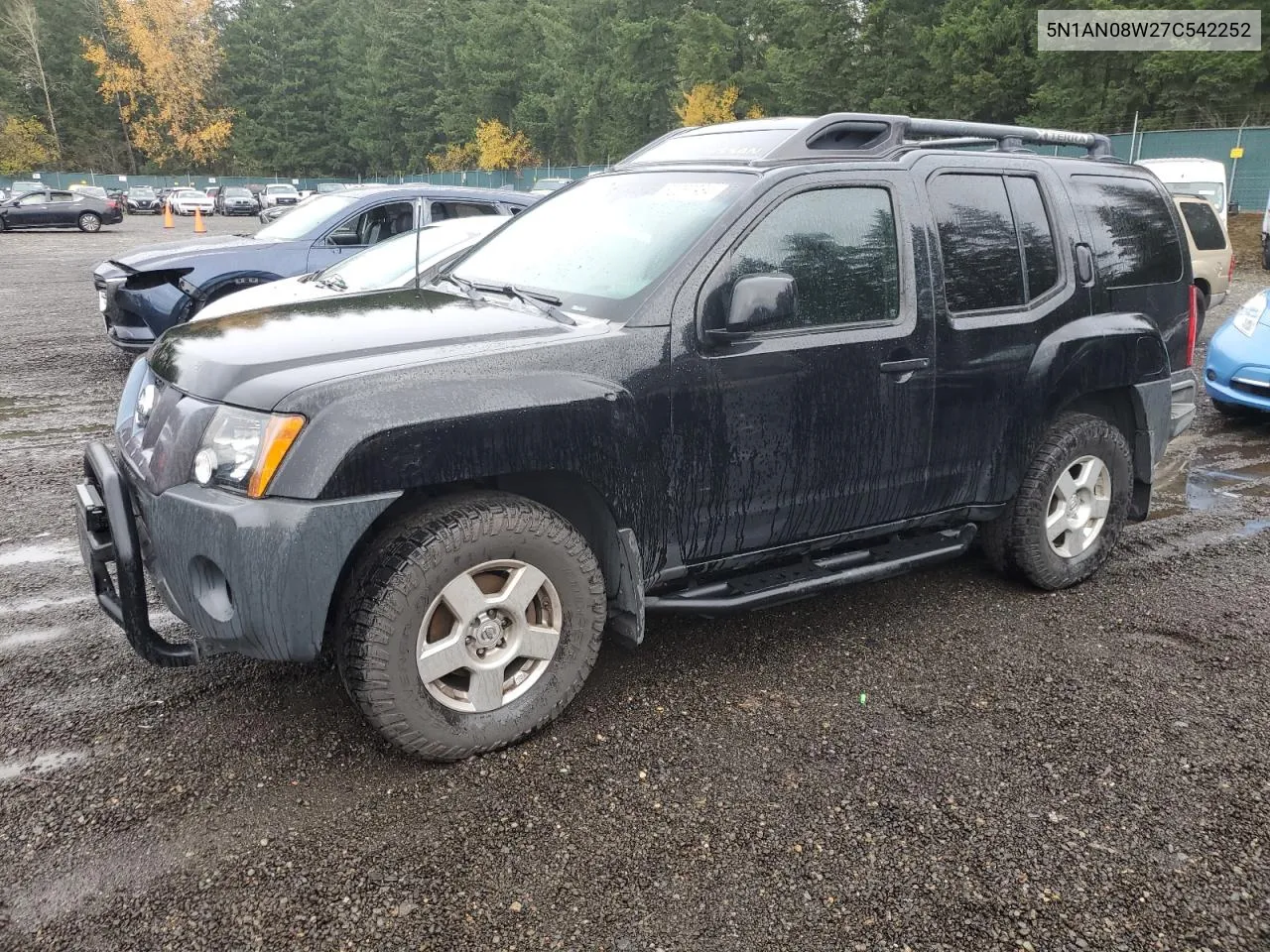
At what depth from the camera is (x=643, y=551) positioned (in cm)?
321

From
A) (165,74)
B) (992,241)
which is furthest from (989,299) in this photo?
(165,74)

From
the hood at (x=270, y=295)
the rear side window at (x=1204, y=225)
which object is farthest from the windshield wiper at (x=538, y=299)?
the rear side window at (x=1204, y=225)

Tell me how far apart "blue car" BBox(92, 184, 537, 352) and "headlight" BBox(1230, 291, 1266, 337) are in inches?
258

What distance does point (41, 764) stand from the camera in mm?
2951

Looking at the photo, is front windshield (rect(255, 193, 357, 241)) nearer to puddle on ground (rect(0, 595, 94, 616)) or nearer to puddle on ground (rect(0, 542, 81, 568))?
puddle on ground (rect(0, 542, 81, 568))

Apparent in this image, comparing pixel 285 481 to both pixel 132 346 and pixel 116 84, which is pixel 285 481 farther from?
pixel 116 84

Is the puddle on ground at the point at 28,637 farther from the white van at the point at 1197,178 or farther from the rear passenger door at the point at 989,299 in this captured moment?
the white van at the point at 1197,178

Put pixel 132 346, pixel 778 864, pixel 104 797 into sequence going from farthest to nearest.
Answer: pixel 132 346 < pixel 104 797 < pixel 778 864

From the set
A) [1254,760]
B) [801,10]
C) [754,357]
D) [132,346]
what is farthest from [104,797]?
[801,10]

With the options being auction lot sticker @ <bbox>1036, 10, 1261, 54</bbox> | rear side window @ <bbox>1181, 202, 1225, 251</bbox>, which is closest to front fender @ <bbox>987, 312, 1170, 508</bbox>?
rear side window @ <bbox>1181, 202, 1225, 251</bbox>

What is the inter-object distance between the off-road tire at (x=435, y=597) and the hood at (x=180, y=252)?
6968 mm

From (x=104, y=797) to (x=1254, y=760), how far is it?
354 cm

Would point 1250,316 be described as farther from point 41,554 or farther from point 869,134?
point 41,554

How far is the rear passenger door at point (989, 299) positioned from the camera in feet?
12.4
